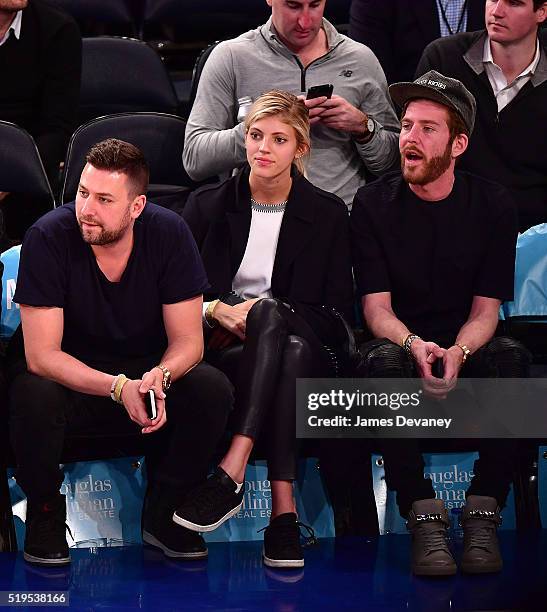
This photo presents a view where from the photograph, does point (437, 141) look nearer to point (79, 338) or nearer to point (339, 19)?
point (79, 338)

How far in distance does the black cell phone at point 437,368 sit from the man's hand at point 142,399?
31.2 inches

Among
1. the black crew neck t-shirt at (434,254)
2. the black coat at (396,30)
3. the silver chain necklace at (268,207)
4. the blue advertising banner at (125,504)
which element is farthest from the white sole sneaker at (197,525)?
the black coat at (396,30)

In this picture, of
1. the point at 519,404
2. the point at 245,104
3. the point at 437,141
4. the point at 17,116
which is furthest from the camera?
the point at 17,116

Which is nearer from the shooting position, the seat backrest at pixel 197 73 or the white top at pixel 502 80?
the white top at pixel 502 80

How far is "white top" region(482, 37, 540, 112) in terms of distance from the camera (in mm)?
3883

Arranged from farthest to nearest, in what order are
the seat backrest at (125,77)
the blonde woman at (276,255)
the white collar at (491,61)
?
the seat backrest at (125,77) < the white collar at (491,61) < the blonde woman at (276,255)

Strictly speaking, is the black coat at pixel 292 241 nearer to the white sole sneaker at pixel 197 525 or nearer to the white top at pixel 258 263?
the white top at pixel 258 263

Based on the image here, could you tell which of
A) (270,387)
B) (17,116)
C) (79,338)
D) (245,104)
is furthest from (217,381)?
(17,116)

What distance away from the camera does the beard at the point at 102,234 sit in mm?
3023

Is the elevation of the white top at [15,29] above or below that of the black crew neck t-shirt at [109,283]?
above

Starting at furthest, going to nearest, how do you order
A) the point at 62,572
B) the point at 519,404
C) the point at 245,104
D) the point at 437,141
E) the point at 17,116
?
the point at 17,116 → the point at 245,104 → the point at 437,141 → the point at 519,404 → the point at 62,572

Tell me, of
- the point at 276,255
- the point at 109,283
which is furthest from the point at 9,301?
the point at 276,255

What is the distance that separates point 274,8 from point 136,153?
1046 millimetres

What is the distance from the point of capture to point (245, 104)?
3805mm
